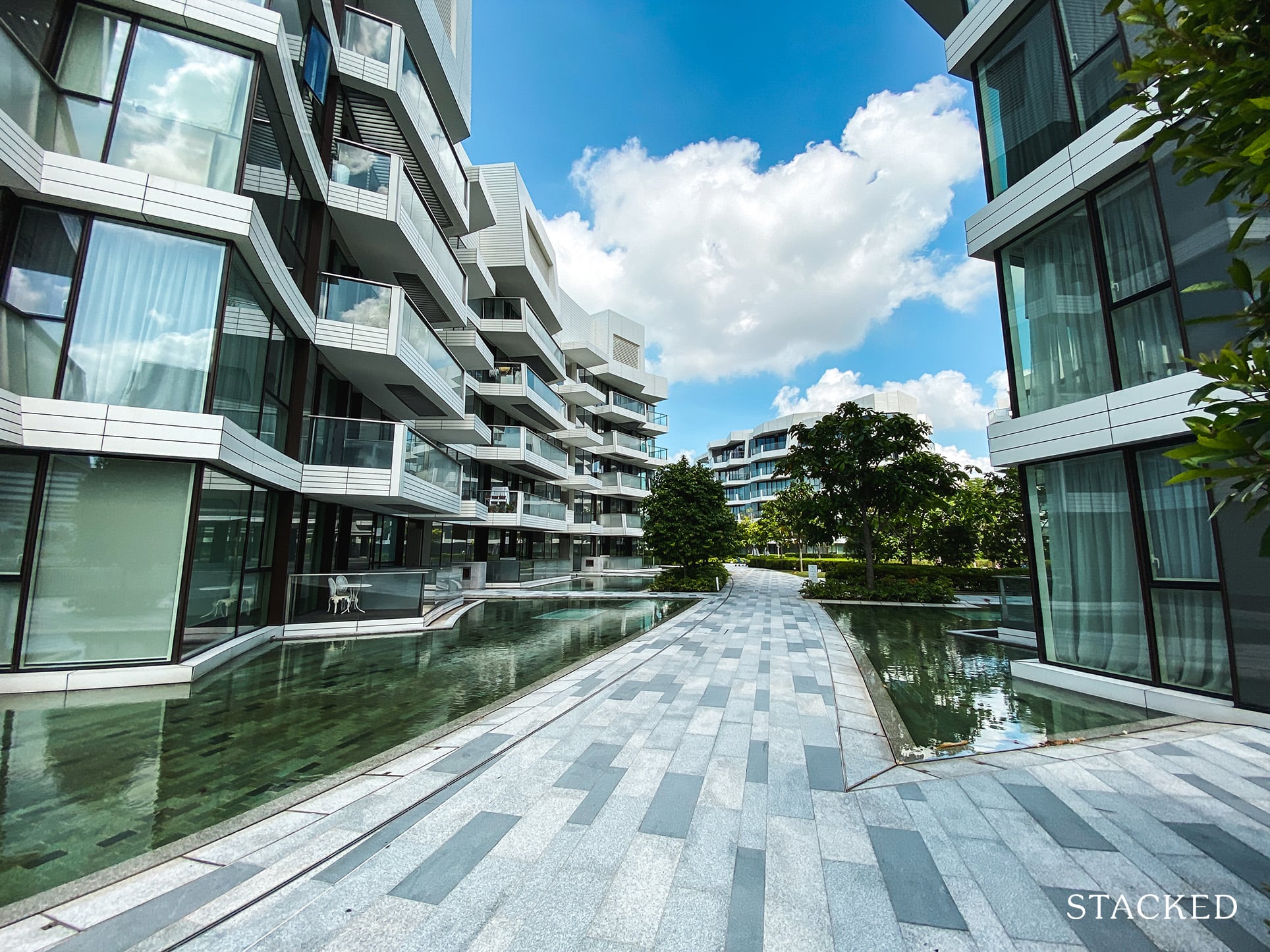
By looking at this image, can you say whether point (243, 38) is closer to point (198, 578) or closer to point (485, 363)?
point (198, 578)

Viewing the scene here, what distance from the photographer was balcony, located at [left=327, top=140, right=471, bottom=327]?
12828 mm

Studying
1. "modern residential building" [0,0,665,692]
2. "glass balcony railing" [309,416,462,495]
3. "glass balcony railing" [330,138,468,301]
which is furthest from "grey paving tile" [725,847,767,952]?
"glass balcony railing" [330,138,468,301]

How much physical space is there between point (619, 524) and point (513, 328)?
681 inches

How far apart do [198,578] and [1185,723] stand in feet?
42.7

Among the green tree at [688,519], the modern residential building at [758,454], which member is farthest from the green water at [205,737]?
A: the modern residential building at [758,454]

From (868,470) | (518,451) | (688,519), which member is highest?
(518,451)

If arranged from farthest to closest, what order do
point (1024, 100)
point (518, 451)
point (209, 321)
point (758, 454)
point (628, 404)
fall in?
point (758, 454), point (628, 404), point (518, 451), point (1024, 100), point (209, 321)

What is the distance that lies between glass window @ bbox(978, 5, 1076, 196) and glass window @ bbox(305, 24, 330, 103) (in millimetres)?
13140

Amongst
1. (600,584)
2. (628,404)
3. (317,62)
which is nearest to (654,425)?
(628,404)

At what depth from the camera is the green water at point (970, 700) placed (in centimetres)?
587

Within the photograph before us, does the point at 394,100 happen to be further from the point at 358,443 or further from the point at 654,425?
the point at 654,425

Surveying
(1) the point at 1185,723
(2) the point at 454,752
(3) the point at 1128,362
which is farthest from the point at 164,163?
(1) the point at 1185,723

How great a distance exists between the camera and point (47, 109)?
7574 millimetres

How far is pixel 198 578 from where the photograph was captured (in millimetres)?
8516
